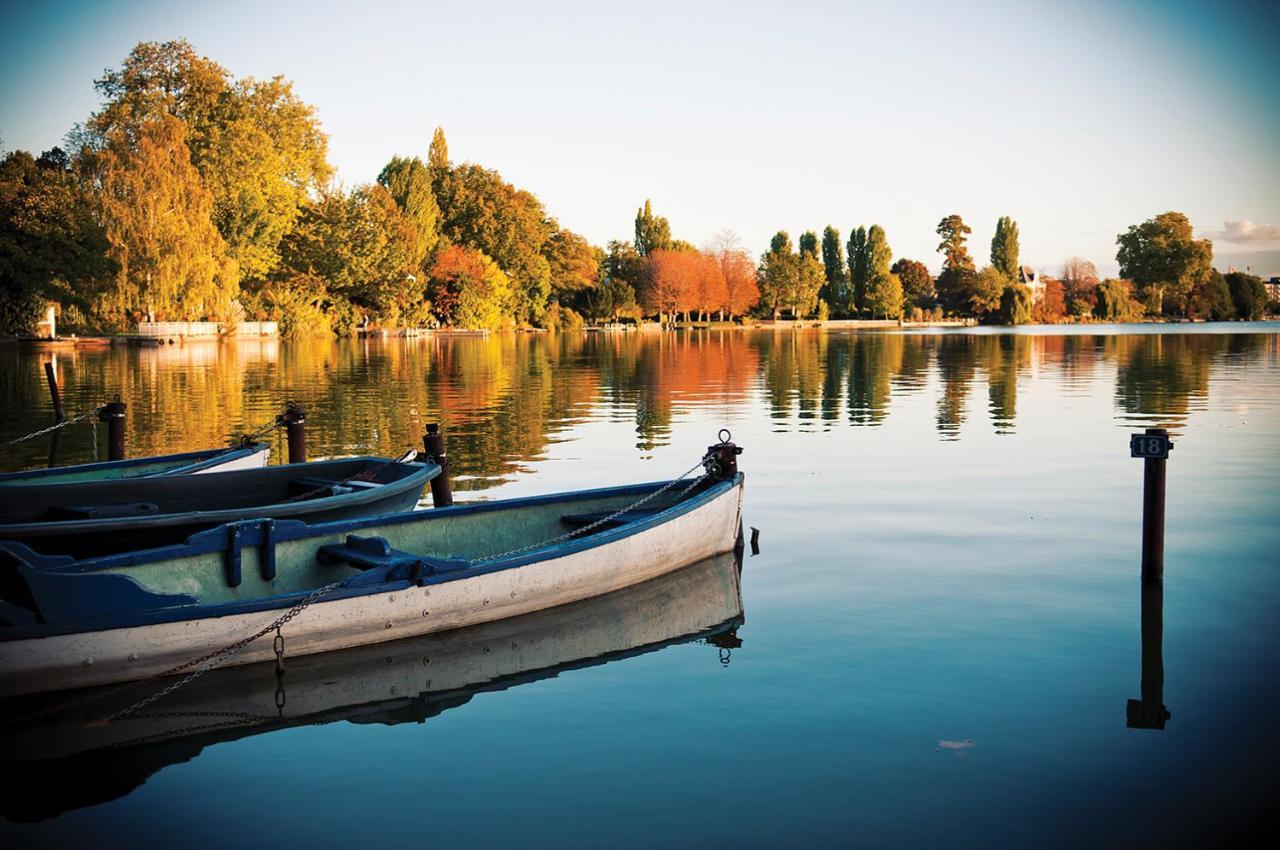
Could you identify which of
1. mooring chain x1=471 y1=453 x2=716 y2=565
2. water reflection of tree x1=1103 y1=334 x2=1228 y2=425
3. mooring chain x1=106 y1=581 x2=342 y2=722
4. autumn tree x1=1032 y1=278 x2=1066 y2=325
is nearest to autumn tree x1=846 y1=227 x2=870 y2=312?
autumn tree x1=1032 y1=278 x2=1066 y2=325

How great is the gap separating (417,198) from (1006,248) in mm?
91221

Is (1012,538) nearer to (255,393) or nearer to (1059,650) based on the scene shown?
(1059,650)

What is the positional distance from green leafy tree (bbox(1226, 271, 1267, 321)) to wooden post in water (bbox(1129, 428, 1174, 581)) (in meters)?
186

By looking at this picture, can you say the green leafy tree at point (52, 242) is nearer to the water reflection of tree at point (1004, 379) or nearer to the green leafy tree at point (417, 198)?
the green leafy tree at point (417, 198)

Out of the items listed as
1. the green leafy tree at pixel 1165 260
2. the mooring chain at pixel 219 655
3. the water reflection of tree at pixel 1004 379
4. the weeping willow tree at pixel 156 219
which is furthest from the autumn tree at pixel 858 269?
the mooring chain at pixel 219 655

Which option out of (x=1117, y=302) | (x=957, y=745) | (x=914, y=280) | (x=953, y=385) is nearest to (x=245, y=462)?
(x=957, y=745)

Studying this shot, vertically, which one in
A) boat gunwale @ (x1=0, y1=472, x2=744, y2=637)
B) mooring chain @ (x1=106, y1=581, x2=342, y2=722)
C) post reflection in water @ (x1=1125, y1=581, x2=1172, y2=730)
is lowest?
post reflection in water @ (x1=1125, y1=581, x2=1172, y2=730)

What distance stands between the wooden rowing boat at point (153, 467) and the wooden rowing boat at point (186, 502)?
1.64 feet

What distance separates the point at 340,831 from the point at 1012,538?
32.0ft

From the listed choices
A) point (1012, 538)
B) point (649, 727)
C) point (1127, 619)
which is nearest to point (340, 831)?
point (649, 727)

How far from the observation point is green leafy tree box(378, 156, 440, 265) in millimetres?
99000

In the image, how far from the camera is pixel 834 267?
152 metres

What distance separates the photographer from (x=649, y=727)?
7547 mm

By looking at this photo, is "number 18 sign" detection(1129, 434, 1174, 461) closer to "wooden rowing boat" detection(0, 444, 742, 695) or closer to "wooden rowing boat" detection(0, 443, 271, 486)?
"wooden rowing boat" detection(0, 444, 742, 695)
